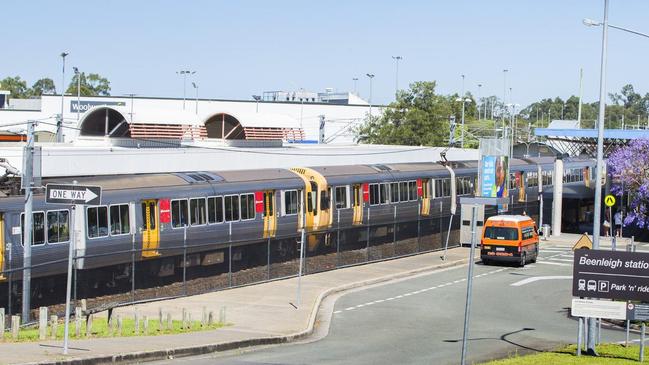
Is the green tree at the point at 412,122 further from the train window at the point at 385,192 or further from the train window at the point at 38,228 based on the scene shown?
the train window at the point at 38,228

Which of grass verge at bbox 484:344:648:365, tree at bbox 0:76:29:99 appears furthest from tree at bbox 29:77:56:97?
grass verge at bbox 484:344:648:365

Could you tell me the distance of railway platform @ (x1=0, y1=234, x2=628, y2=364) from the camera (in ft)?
56.2

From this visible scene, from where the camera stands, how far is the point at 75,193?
16.6 m

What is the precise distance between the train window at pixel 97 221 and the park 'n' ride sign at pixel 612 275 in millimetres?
13419

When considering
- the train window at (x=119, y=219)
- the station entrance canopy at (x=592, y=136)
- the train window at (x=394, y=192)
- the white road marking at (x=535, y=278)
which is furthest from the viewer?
the station entrance canopy at (x=592, y=136)

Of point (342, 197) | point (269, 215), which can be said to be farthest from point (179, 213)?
point (342, 197)

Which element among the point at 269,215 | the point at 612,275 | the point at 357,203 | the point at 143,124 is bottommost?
the point at 269,215

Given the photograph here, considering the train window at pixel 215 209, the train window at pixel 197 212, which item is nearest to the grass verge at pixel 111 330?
the train window at pixel 197 212

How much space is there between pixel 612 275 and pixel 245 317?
9637 mm

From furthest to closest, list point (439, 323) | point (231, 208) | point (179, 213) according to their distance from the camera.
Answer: point (231, 208)
point (179, 213)
point (439, 323)

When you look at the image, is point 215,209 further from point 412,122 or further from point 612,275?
point 412,122

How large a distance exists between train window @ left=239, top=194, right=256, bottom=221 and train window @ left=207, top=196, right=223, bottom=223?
4.17 ft

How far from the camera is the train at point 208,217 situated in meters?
25.2

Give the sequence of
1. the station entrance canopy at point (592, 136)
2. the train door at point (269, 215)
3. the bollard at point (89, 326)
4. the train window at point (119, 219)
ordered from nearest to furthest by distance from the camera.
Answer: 1. the bollard at point (89, 326)
2. the train window at point (119, 219)
3. the train door at point (269, 215)
4. the station entrance canopy at point (592, 136)
